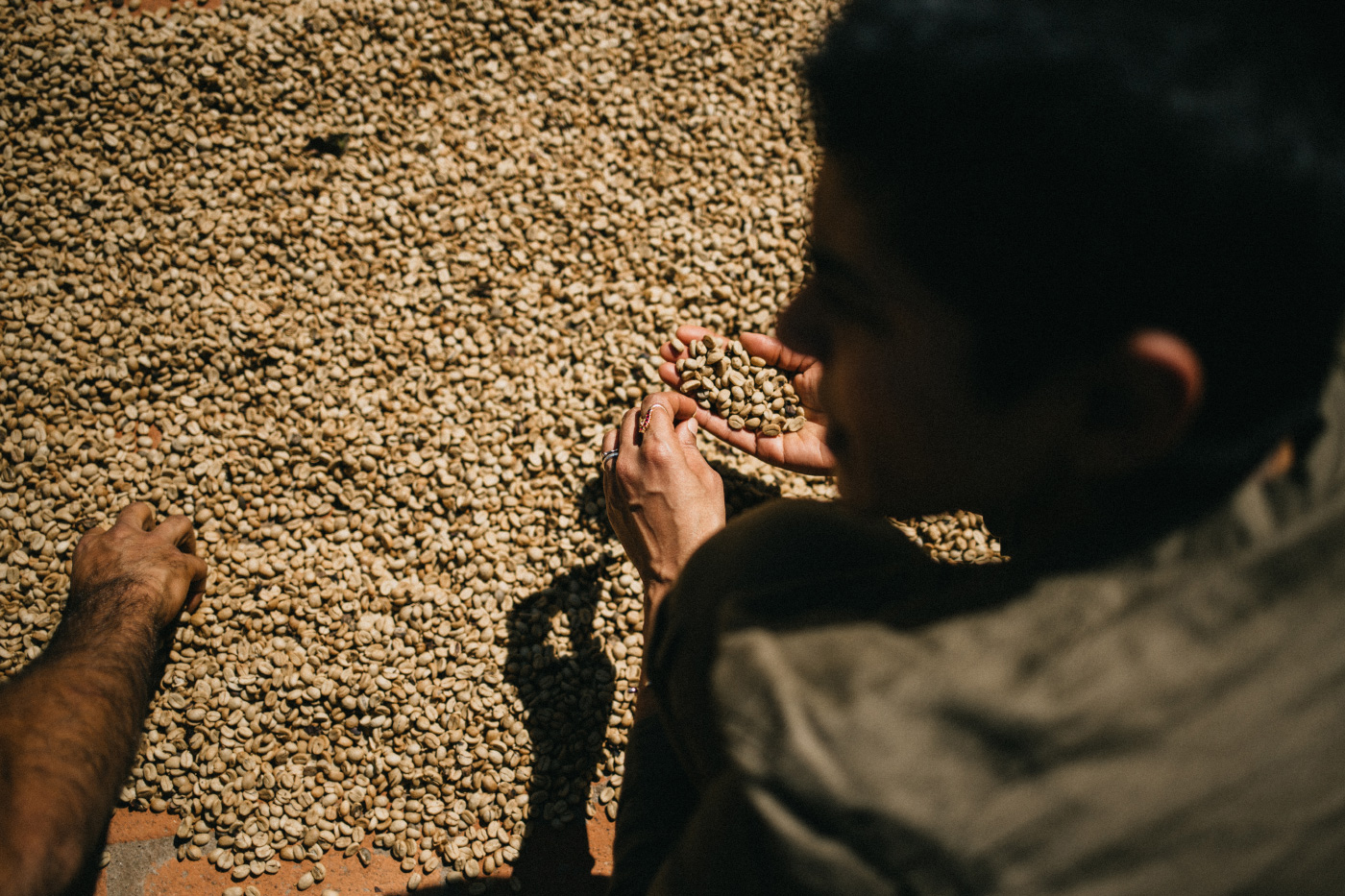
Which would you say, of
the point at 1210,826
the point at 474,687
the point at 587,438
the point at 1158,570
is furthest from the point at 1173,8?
the point at 474,687

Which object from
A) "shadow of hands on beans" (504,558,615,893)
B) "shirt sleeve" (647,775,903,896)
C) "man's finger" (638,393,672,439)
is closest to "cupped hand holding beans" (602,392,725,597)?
"man's finger" (638,393,672,439)

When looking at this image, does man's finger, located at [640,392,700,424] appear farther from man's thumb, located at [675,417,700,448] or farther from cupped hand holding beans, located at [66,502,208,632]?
cupped hand holding beans, located at [66,502,208,632]

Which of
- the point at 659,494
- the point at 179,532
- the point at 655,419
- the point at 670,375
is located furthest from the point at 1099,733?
the point at 179,532

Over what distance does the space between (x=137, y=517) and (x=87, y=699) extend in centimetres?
67

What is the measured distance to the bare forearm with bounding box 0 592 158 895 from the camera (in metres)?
1.19

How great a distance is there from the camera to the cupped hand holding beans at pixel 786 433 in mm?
1969

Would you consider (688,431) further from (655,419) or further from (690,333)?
(690,333)

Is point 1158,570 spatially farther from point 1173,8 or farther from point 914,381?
point 1173,8

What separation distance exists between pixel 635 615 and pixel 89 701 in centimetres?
126

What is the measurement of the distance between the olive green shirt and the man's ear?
3.5 inches

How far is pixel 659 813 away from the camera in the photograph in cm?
133

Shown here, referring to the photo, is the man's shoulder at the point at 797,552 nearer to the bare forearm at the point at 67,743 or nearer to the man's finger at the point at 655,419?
the man's finger at the point at 655,419

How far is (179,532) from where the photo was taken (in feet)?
6.68

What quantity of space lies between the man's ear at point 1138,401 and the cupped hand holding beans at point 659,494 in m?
1.11
